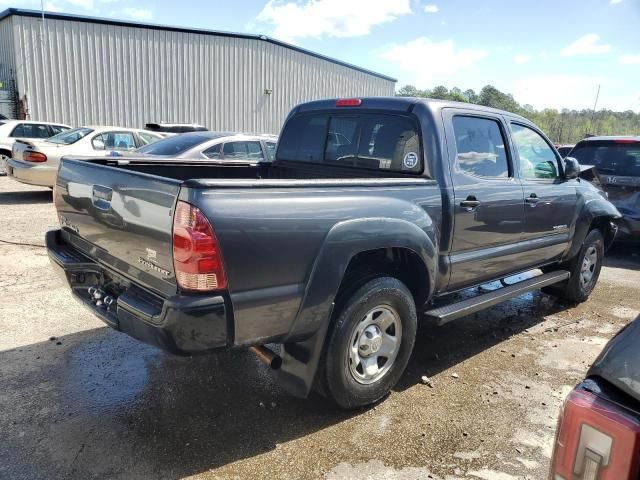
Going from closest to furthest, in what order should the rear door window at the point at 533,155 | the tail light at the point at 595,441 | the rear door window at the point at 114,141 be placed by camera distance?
1. the tail light at the point at 595,441
2. the rear door window at the point at 533,155
3. the rear door window at the point at 114,141

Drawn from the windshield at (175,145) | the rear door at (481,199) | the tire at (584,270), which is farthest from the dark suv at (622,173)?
the windshield at (175,145)

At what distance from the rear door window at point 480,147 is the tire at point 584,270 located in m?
1.95

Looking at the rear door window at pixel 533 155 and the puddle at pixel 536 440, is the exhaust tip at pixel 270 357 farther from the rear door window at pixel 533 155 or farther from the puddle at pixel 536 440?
the rear door window at pixel 533 155

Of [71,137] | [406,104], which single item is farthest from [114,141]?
[406,104]

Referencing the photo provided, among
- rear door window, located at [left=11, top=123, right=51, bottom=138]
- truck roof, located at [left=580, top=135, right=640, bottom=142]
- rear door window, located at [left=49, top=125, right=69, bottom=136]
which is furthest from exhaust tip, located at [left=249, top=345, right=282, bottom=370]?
rear door window, located at [left=49, top=125, right=69, bottom=136]

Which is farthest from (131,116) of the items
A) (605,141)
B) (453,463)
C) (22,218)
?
(453,463)

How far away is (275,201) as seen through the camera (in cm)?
258

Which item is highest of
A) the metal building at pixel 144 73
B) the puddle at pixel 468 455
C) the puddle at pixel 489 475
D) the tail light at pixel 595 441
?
the metal building at pixel 144 73

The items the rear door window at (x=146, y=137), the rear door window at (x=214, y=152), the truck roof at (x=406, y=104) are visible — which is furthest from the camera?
the rear door window at (x=146, y=137)

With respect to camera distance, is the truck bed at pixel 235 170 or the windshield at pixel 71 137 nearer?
the truck bed at pixel 235 170

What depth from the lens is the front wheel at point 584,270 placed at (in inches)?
219

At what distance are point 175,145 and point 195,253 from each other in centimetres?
641

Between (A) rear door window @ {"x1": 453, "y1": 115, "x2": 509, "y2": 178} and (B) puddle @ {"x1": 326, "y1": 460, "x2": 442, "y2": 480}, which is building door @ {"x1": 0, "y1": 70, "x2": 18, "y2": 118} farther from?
(B) puddle @ {"x1": 326, "y1": 460, "x2": 442, "y2": 480}

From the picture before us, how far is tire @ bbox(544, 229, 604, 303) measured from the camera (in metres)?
5.55
